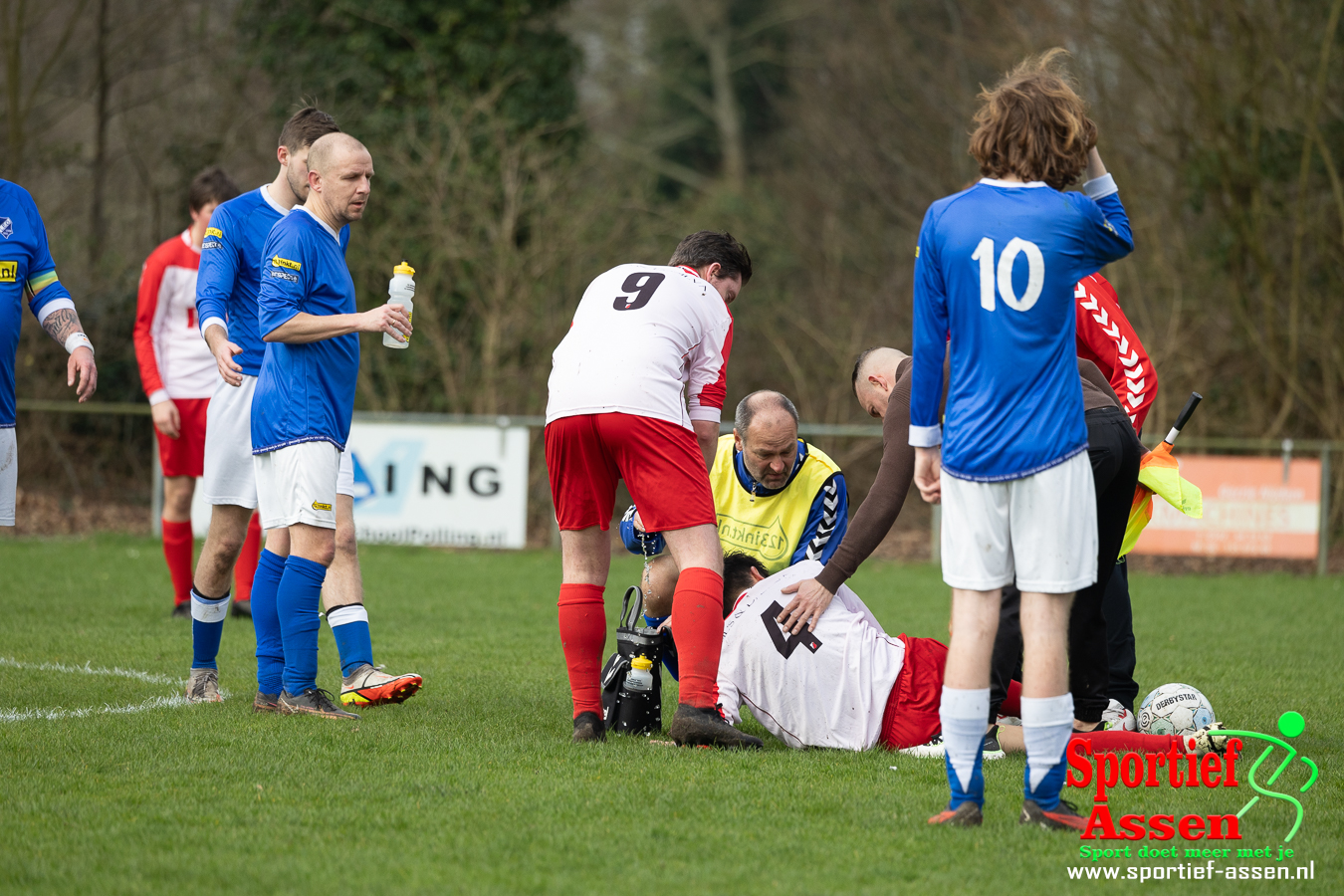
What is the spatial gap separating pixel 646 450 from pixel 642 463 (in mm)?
53

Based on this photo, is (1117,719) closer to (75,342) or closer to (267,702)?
(267,702)

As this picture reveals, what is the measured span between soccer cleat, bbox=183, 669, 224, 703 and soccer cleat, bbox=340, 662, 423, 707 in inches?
21.3

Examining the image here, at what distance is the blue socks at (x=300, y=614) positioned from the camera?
501 cm

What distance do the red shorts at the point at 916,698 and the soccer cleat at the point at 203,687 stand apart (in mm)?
2739

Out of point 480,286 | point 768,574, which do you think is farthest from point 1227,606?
point 480,286

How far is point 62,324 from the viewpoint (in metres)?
5.16

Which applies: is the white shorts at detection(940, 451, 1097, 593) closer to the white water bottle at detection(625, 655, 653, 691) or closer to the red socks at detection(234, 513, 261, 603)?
the white water bottle at detection(625, 655, 653, 691)

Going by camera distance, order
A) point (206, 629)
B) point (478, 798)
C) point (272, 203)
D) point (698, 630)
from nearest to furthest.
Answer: point (478, 798)
point (698, 630)
point (206, 629)
point (272, 203)

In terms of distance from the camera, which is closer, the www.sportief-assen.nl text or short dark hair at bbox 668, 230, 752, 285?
the www.sportief-assen.nl text

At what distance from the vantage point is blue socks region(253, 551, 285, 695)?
5156mm

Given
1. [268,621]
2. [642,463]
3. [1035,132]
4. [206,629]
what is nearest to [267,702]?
[268,621]

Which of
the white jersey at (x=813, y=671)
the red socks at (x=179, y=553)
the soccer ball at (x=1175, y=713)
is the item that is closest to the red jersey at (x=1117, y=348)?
the soccer ball at (x=1175, y=713)

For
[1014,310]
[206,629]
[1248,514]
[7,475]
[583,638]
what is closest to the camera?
[1014,310]

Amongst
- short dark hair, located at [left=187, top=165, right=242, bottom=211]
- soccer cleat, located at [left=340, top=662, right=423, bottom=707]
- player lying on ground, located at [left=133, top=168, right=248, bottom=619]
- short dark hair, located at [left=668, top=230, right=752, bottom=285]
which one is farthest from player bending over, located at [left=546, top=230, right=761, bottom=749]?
player lying on ground, located at [left=133, top=168, right=248, bottom=619]
